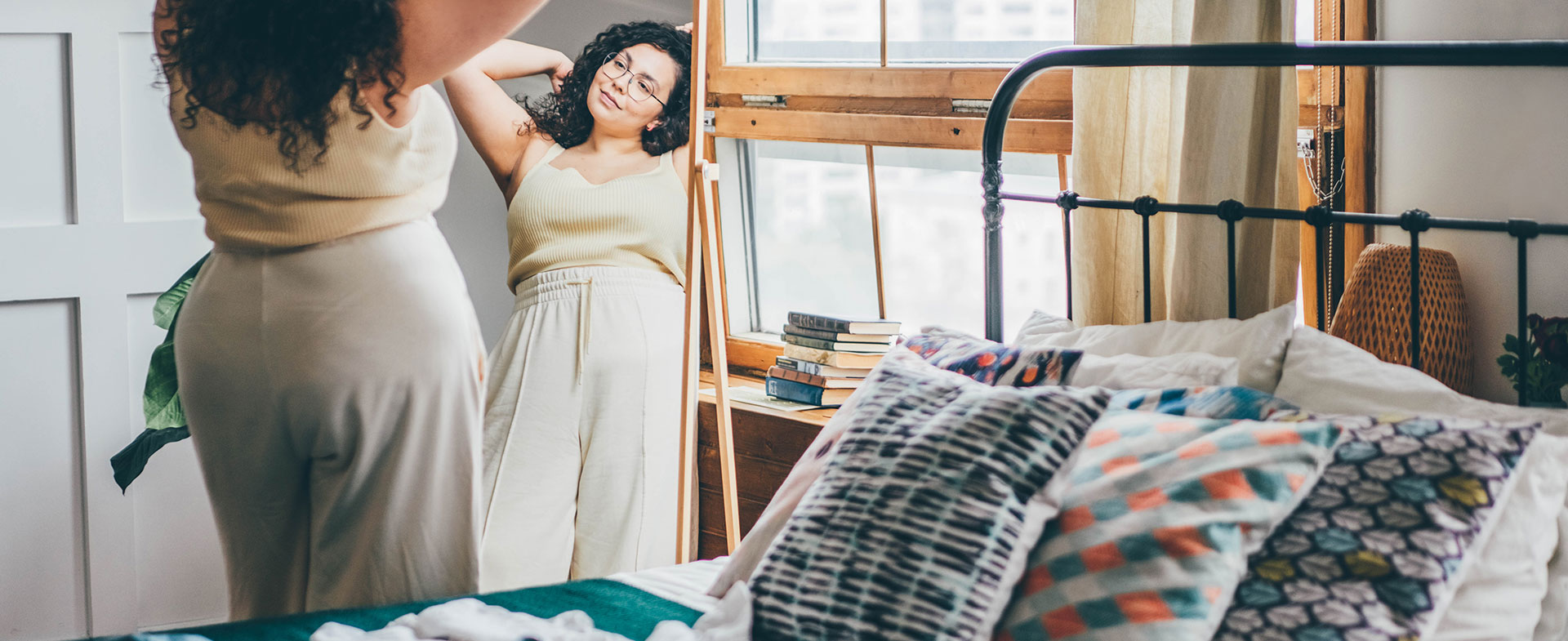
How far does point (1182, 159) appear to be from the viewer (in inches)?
73.2

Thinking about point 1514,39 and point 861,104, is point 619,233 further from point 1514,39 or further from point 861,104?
point 1514,39

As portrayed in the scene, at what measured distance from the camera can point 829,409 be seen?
2.40 meters

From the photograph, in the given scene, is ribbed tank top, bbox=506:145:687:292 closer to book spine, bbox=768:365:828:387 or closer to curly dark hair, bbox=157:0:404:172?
curly dark hair, bbox=157:0:404:172

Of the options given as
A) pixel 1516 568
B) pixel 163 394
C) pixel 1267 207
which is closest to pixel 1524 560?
pixel 1516 568

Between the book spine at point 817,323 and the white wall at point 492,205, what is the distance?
64cm

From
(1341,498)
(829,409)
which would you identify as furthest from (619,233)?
(1341,498)

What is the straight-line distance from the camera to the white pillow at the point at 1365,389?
4.59 ft

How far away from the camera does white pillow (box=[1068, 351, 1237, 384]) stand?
1.58 metres

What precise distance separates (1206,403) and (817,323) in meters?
1.05

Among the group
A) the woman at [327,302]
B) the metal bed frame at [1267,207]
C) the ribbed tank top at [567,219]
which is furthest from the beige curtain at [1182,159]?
the woman at [327,302]

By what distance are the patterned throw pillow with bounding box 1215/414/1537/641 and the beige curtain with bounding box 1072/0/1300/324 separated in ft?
1.98

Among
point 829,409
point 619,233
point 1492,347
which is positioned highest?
point 619,233

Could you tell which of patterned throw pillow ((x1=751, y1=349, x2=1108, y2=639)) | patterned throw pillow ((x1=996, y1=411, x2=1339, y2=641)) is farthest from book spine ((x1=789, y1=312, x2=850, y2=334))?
patterned throw pillow ((x1=996, y1=411, x2=1339, y2=641))

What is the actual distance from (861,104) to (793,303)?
1.63 feet
